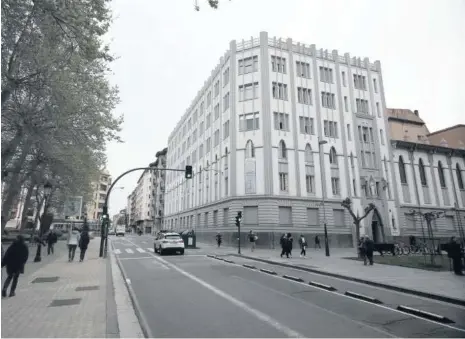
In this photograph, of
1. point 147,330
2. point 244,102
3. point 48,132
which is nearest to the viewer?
point 147,330

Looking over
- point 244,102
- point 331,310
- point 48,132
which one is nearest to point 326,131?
point 244,102

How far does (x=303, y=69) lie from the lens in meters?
38.4

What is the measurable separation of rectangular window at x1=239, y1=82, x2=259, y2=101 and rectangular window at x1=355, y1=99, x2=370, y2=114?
14.4 m

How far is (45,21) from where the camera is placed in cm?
872

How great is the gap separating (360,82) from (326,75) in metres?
5.55

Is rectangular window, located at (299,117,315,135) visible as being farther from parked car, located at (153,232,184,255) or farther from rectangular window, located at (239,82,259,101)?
parked car, located at (153,232,184,255)

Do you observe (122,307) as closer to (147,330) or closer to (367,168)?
(147,330)

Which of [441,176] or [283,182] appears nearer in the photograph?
[283,182]

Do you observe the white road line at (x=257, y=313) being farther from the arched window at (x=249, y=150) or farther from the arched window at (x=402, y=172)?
the arched window at (x=402, y=172)

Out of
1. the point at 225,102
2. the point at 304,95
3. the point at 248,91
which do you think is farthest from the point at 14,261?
the point at 304,95

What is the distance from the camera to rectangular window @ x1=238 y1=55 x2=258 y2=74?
3679cm

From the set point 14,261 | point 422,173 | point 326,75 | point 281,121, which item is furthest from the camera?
point 422,173

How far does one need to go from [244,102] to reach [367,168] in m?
17.8

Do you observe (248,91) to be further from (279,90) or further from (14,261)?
(14,261)
